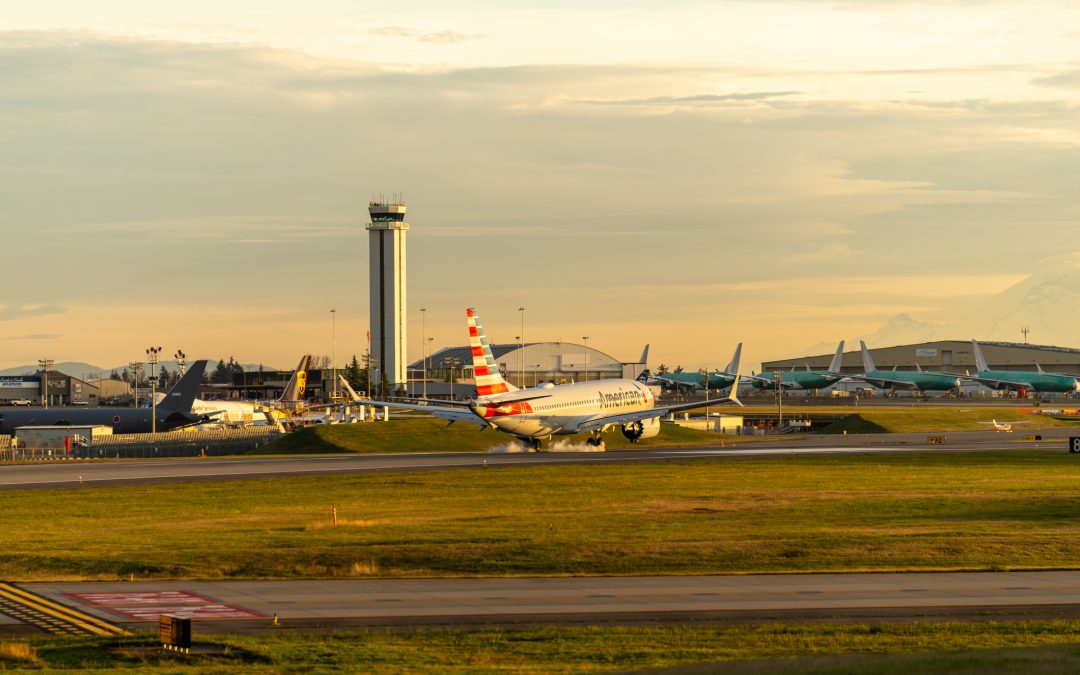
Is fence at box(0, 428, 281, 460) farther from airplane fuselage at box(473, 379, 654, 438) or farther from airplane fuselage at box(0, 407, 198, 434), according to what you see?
airplane fuselage at box(473, 379, 654, 438)

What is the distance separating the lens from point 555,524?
160 ft

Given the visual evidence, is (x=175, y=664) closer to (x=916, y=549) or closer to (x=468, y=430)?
(x=916, y=549)

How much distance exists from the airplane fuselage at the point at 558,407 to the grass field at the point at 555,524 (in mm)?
12756

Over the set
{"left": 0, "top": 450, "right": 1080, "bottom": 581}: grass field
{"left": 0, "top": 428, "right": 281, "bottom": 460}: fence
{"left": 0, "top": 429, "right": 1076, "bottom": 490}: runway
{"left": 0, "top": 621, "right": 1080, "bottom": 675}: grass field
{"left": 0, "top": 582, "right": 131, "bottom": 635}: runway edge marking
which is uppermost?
{"left": 0, "top": 428, "right": 281, "bottom": 460}: fence

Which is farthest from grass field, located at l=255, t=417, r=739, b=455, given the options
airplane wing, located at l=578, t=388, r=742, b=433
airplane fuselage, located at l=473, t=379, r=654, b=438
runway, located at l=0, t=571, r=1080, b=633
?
runway, located at l=0, t=571, r=1080, b=633

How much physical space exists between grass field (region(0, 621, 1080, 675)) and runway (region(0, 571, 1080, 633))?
1.72 m

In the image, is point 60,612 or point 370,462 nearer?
point 60,612

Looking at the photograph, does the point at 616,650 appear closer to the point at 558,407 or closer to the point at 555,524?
the point at 555,524

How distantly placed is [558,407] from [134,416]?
214 feet

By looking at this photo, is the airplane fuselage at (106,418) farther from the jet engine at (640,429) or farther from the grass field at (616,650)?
the grass field at (616,650)

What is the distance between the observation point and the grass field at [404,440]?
4326 inches

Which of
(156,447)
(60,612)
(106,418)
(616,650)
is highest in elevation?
(106,418)

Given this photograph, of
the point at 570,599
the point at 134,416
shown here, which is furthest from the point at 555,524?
the point at 134,416

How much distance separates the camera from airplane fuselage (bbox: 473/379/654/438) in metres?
91.1
